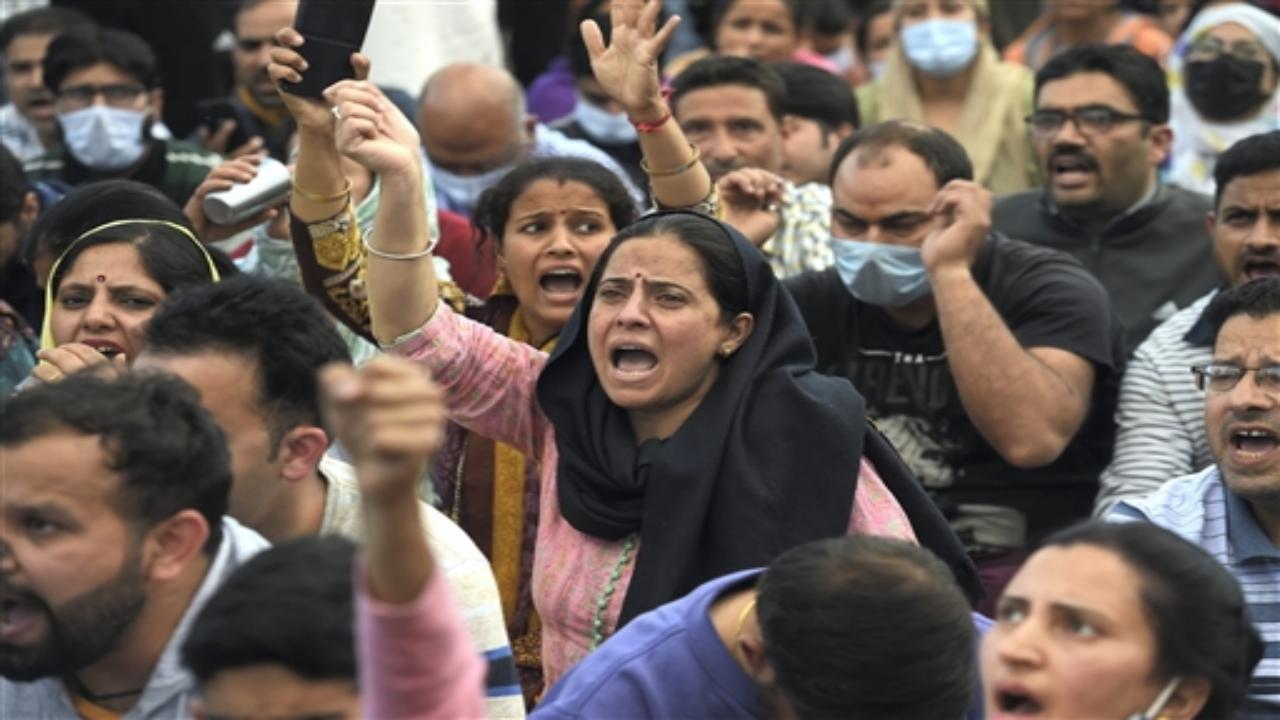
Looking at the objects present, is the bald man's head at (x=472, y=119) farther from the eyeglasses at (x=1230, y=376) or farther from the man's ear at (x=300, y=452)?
the man's ear at (x=300, y=452)

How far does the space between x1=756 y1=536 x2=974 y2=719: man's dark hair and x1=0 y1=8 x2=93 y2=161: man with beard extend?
598 cm

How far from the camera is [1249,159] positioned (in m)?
6.42

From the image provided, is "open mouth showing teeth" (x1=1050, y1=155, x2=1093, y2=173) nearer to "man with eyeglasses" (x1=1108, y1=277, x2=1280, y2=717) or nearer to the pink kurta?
"man with eyeglasses" (x1=1108, y1=277, x2=1280, y2=717)

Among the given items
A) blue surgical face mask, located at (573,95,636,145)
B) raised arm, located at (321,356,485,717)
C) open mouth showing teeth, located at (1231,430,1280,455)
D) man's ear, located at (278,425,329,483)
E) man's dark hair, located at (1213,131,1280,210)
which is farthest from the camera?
blue surgical face mask, located at (573,95,636,145)

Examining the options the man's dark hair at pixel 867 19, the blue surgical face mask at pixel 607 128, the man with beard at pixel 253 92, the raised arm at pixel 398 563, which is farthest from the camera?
the man's dark hair at pixel 867 19

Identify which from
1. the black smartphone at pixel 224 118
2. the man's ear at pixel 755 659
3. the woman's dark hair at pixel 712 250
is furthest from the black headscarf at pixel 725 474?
the black smartphone at pixel 224 118

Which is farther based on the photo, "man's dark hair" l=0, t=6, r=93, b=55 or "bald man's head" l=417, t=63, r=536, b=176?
"man's dark hair" l=0, t=6, r=93, b=55

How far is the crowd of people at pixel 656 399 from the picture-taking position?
3705 millimetres

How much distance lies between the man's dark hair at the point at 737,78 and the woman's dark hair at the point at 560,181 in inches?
65.0

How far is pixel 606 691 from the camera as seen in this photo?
4.00m

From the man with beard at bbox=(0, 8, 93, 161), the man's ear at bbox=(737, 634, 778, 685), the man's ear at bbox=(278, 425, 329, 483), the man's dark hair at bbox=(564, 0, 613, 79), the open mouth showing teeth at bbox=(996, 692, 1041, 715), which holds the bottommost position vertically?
the man with beard at bbox=(0, 8, 93, 161)

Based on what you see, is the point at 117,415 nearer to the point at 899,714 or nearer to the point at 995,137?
the point at 899,714

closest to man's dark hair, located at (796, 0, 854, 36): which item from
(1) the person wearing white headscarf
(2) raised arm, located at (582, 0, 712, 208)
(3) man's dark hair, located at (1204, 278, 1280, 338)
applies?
(1) the person wearing white headscarf

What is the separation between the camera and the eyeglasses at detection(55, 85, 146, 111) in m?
8.38
